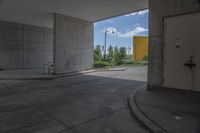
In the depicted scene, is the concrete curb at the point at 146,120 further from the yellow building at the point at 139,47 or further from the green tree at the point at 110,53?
the yellow building at the point at 139,47

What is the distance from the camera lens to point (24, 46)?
1483cm

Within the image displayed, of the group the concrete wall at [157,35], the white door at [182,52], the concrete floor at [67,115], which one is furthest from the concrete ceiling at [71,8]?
the concrete floor at [67,115]

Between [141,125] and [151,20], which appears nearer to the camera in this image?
[141,125]

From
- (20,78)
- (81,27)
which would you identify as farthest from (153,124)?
(81,27)

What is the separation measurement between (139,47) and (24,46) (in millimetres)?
21492

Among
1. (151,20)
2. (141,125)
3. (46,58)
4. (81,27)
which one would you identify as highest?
(81,27)

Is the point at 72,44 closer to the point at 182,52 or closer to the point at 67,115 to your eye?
the point at 182,52

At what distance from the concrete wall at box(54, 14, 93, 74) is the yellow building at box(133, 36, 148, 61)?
1866 centimetres

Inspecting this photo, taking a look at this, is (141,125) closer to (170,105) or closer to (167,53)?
(170,105)

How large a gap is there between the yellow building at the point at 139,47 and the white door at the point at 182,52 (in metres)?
25.9

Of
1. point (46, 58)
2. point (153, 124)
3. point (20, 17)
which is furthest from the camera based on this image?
point (46, 58)

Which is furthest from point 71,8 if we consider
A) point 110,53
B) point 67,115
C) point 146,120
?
point 110,53

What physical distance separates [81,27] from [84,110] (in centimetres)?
964

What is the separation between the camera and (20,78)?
30.9 ft
